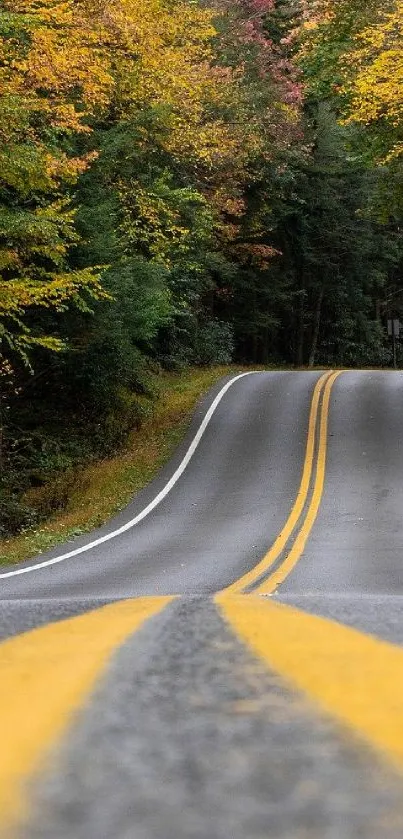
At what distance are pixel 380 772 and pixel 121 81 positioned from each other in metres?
20.6

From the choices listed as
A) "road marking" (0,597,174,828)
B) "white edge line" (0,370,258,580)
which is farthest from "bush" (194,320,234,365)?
"road marking" (0,597,174,828)

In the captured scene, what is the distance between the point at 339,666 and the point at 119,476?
58.8 feet

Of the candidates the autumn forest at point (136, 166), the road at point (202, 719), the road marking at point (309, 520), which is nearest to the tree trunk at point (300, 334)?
the autumn forest at point (136, 166)

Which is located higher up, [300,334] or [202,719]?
[300,334]

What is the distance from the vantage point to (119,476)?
1967 centimetres

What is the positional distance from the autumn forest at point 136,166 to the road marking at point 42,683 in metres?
12.6

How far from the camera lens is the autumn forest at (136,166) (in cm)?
1563

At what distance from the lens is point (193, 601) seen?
3.52m

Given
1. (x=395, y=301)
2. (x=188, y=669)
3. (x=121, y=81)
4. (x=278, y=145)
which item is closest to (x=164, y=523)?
(x=121, y=81)

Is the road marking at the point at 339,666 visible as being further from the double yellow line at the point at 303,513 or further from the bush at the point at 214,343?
the bush at the point at 214,343

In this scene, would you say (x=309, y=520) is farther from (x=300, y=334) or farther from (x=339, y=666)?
(x=300, y=334)

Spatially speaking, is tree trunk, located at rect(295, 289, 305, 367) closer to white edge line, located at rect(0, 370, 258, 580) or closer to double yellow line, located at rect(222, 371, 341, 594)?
white edge line, located at rect(0, 370, 258, 580)

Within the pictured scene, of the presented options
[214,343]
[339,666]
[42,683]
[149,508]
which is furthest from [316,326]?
[42,683]

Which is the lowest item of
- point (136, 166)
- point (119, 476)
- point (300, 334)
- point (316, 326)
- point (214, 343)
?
point (119, 476)
